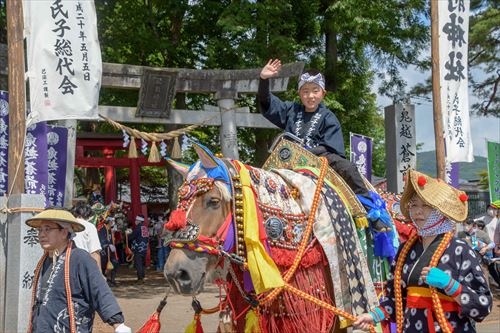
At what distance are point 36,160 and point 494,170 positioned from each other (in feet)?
36.6

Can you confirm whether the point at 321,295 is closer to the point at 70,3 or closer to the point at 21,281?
the point at 21,281

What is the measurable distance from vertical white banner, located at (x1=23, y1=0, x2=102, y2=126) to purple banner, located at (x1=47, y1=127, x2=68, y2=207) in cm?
188

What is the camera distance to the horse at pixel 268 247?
438 cm

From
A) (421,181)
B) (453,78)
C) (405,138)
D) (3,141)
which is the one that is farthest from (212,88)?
A: (421,181)

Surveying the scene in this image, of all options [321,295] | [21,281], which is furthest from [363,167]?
[321,295]

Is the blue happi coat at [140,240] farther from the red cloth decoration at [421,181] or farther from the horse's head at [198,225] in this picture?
the red cloth decoration at [421,181]

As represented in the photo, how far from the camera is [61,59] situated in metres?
9.36

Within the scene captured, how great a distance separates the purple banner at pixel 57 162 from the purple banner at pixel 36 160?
1502 millimetres

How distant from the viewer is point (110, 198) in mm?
23922

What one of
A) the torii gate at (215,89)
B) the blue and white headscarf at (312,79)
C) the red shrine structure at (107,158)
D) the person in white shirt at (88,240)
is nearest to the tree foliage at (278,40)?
the torii gate at (215,89)

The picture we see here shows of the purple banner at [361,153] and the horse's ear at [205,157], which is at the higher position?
the purple banner at [361,153]

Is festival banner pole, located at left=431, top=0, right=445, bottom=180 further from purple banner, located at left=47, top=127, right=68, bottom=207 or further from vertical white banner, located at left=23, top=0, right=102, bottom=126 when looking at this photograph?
purple banner, located at left=47, top=127, right=68, bottom=207

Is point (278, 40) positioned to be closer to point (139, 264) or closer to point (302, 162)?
point (139, 264)

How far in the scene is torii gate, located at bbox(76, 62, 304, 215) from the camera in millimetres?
13914
